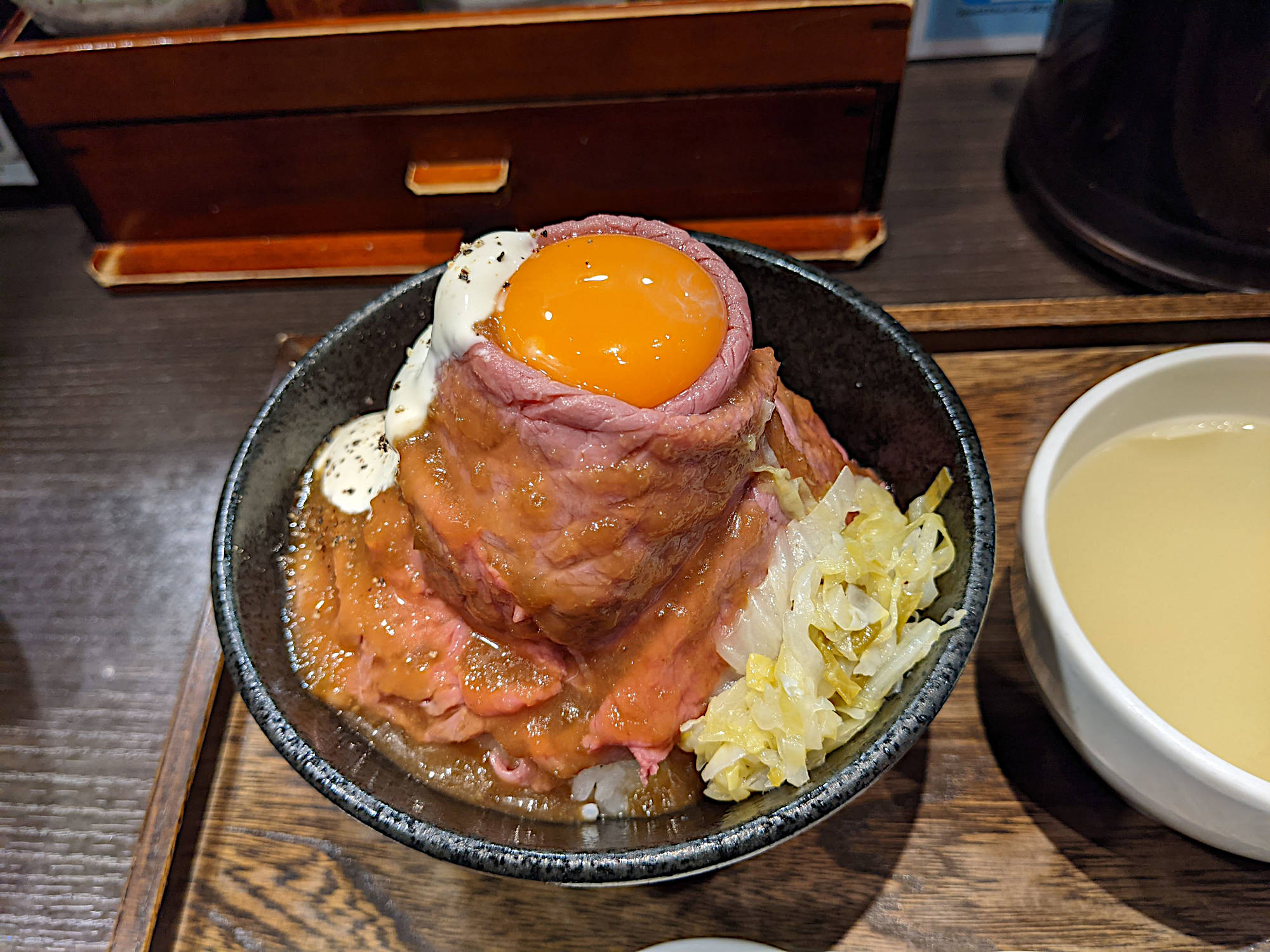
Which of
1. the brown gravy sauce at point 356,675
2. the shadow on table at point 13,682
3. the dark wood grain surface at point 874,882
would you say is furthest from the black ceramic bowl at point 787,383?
the shadow on table at point 13,682

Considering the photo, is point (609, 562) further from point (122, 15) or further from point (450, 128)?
point (122, 15)

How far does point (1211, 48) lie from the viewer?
73.9 inches

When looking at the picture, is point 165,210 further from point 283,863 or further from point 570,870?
point 570,870

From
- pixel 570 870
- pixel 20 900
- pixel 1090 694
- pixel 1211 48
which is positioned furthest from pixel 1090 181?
pixel 20 900

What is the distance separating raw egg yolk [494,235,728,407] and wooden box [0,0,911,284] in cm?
103

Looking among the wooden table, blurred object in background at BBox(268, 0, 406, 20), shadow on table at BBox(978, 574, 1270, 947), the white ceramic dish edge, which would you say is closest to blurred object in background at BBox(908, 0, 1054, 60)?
the wooden table

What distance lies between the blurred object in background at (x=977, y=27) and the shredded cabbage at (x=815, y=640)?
2.11 m

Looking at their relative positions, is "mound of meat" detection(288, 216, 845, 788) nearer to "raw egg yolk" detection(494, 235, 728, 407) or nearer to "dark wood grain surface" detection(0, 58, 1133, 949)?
"raw egg yolk" detection(494, 235, 728, 407)

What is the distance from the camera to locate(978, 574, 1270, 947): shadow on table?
1.35m

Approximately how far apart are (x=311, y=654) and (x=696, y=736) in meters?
0.72

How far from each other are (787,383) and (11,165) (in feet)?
8.52

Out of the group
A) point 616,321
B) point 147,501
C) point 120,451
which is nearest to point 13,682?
point 147,501

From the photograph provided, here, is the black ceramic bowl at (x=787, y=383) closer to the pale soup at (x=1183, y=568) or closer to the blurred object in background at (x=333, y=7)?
the pale soup at (x=1183, y=568)

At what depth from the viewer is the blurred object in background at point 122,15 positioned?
215cm
